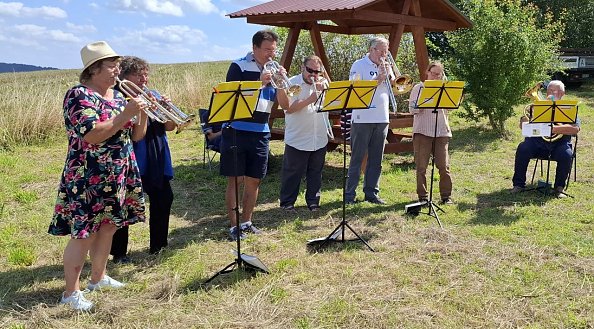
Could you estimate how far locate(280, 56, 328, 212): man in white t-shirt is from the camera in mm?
5473

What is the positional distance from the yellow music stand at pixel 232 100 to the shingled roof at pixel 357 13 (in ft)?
10.1

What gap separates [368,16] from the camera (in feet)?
22.3

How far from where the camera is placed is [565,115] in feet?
19.7

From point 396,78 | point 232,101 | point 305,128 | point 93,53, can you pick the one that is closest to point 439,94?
point 396,78

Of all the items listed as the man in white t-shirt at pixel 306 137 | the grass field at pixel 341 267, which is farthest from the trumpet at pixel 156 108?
the man in white t-shirt at pixel 306 137

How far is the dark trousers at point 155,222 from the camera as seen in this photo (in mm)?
4449

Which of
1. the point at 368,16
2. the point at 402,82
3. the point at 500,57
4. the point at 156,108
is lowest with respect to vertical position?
the point at 156,108

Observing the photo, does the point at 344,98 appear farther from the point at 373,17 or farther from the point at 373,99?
the point at 373,17

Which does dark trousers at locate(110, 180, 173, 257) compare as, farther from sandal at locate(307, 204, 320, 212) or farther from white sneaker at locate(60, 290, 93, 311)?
sandal at locate(307, 204, 320, 212)

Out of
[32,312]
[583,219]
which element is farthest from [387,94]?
[32,312]

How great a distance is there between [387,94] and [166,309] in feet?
11.8

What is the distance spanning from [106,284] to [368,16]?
15.3 feet

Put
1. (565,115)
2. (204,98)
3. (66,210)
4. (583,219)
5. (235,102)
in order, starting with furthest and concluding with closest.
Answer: (204,98) < (565,115) < (583,219) < (235,102) < (66,210)

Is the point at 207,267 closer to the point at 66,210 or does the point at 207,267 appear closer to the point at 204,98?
the point at 66,210
